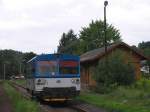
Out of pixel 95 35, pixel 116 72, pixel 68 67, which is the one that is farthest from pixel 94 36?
pixel 68 67

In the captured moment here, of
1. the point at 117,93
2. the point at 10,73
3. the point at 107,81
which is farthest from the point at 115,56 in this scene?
the point at 10,73

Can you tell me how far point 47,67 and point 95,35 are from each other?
7363 centimetres

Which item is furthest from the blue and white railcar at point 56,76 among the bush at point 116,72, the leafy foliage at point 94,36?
the leafy foliage at point 94,36

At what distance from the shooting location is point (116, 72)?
117 ft

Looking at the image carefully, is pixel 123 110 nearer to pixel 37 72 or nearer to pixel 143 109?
pixel 143 109

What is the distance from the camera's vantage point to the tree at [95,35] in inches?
3890

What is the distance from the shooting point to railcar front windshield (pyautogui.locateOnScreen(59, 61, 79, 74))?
91.3 feet

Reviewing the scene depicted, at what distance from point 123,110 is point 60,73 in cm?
751

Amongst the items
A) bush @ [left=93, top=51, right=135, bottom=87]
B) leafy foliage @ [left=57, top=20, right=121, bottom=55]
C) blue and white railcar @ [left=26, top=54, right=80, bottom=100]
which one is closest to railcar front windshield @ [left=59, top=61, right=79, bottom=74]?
blue and white railcar @ [left=26, top=54, right=80, bottom=100]

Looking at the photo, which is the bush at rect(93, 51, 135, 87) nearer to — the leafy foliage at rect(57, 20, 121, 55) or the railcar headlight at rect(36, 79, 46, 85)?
the railcar headlight at rect(36, 79, 46, 85)

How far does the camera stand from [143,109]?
20297 millimetres

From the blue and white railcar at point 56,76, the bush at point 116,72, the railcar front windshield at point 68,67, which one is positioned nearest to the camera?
the blue and white railcar at point 56,76

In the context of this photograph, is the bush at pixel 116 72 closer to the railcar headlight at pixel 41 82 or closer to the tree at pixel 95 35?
the railcar headlight at pixel 41 82

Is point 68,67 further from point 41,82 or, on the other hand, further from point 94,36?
point 94,36
